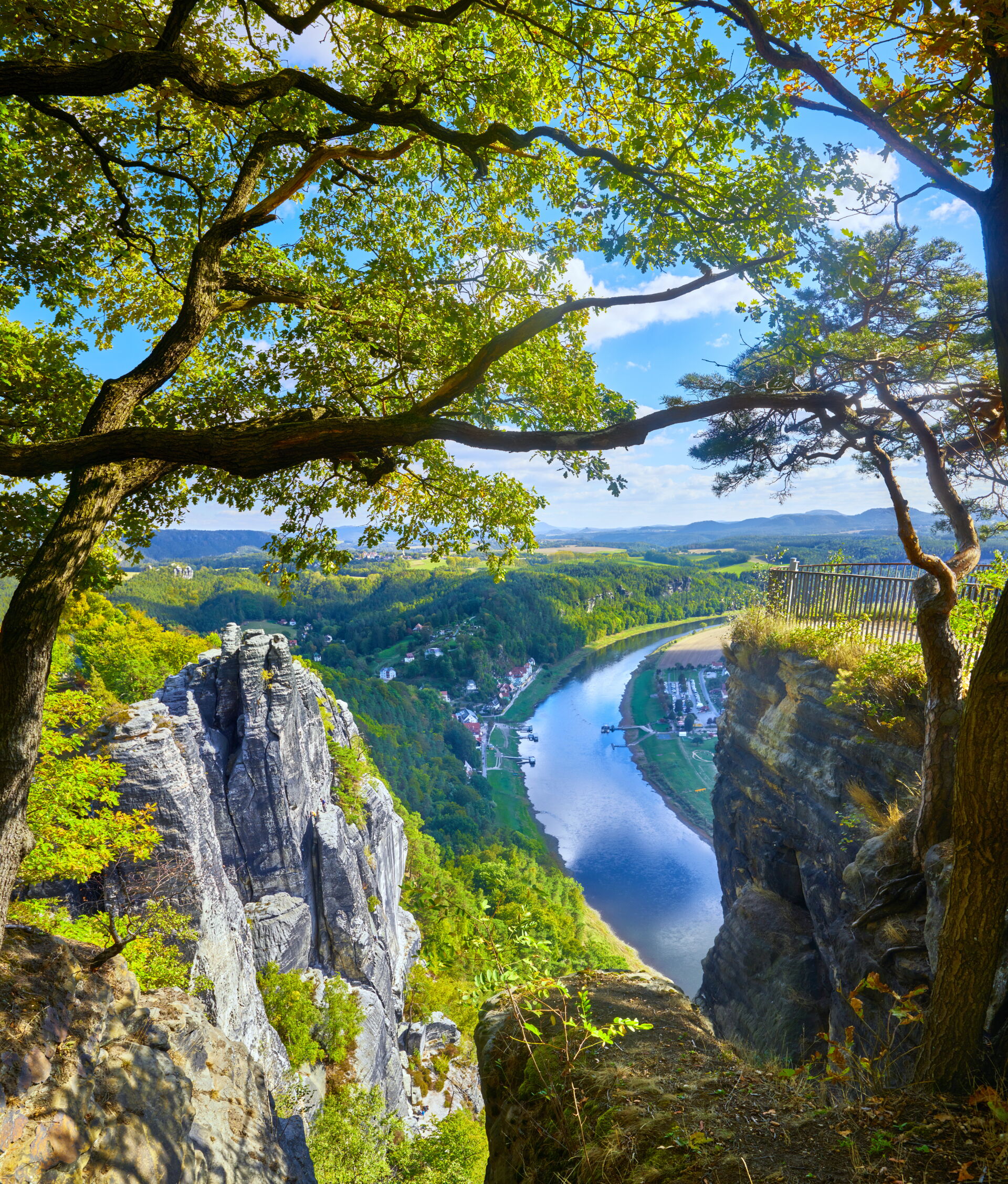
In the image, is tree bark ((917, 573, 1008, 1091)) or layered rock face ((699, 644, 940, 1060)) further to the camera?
layered rock face ((699, 644, 940, 1060))

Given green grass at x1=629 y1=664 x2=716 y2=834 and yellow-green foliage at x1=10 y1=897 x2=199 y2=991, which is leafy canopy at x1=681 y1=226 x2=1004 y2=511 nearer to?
yellow-green foliage at x1=10 y1=897 x2=199 y2=991

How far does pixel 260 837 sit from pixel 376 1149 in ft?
26.8

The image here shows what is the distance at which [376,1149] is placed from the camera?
13.1 meters

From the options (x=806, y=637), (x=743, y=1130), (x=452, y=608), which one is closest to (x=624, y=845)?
(x=806, y=637)

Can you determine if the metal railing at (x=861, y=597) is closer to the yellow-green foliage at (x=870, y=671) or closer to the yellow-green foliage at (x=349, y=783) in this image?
the yellow-green foliage at (x=870, y=671)

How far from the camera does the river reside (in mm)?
33375

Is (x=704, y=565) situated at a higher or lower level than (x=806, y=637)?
higher

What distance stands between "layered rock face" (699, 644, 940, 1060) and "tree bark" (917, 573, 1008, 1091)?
1890 millimetres

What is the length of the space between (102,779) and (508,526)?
9.39 m

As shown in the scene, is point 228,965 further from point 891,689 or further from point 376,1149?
point 891,689

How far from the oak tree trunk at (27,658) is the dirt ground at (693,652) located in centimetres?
8037

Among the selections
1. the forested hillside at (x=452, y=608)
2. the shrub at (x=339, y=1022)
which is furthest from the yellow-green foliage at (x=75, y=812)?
the forested hillside at (x=452, y=608)

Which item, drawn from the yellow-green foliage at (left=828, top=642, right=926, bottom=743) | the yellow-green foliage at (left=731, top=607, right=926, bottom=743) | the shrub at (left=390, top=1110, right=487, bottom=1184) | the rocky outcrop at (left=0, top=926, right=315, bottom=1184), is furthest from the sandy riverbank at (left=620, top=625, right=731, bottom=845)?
the shrub at (left=390, top=1110, right=487, bottom=1184)

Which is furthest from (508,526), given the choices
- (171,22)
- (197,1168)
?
(197,1168)
